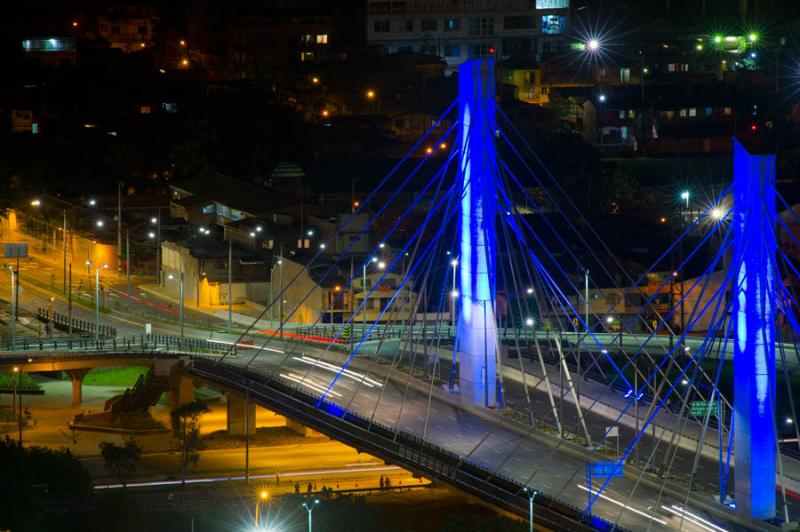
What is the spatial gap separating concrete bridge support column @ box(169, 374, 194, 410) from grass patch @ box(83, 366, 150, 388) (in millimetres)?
6164

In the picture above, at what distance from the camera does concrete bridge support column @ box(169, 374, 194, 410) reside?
188 feet

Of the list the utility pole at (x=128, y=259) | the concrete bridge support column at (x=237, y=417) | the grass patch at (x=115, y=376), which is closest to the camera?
the concrete bridge support column at (x=237, y=417)

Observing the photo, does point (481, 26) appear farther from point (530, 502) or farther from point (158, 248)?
point (530, 502)

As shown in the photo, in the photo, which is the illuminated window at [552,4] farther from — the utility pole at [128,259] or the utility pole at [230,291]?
the utility pole at [230,291]

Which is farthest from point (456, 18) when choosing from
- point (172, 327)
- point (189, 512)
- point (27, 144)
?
point (189, 512)

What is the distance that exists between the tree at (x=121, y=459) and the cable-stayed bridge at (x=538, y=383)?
360 cm

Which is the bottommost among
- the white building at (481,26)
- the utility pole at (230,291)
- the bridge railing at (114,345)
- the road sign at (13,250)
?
the bridge railing at (114,345)

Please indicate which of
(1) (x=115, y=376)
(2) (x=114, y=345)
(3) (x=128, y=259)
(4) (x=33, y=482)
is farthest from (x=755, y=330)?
(3) (x=128, y=259)

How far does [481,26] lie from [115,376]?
4760cm

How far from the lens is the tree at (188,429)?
51219mm

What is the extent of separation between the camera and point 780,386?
63.8 metres

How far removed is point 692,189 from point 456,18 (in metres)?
24.9

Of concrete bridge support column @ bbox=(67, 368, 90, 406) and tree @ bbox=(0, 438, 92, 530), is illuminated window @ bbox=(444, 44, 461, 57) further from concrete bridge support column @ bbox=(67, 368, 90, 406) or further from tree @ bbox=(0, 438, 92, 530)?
tree @ bbox=(0, 438, 92, 530)

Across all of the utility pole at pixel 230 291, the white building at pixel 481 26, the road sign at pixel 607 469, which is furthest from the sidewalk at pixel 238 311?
the white building at pixel 481 26
